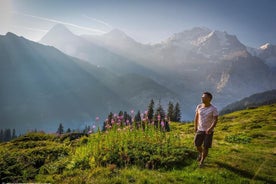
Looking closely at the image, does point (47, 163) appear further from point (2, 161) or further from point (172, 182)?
point (172, 182)

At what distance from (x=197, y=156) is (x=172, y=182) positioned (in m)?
4.89

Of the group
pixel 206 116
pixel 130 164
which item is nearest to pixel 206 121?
pixel 206 116

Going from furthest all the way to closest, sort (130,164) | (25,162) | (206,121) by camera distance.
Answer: (206,121)
(25,162)
(130,164)

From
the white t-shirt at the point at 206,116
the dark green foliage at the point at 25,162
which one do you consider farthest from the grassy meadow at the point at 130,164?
the white t-shirt at the point at 206,116

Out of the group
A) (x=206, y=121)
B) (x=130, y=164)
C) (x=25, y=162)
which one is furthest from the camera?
(x=206, y=121)

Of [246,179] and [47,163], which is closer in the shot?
[246,179]

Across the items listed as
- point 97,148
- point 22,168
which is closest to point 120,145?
point 97,148

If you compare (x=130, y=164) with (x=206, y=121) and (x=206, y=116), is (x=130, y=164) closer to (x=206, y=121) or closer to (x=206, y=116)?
(x=206, y=121)

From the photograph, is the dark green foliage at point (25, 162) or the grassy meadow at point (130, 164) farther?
the dark green foliage at point (25, 162)

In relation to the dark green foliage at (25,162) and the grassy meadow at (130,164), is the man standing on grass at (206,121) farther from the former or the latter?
the dark green foliage at (25,162)

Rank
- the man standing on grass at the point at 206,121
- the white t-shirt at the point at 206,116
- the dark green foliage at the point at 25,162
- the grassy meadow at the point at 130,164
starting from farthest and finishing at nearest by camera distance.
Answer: the white t-shirt at the point at 206,116
the man standing on grass at the point at 206,121
the dark green foliage at the point at 25,162
the grassy meadow at the point at 130,164

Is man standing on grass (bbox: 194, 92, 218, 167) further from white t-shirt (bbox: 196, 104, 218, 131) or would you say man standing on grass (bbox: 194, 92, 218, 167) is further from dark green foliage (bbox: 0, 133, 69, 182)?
dark green foliage (bbox: 0, 133, 69, 182)

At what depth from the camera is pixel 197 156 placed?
44.9 feet

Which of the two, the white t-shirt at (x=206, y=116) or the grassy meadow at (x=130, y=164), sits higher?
the white t-shirt at (x=206, y=116)
